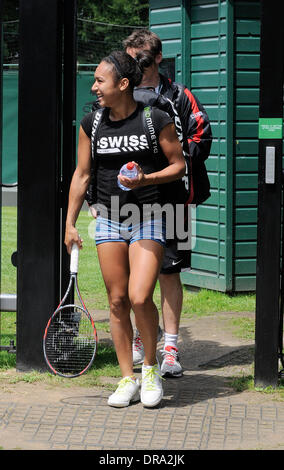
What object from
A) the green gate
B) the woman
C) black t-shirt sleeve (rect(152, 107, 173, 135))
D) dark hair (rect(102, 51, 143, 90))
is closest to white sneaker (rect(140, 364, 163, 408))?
the woman

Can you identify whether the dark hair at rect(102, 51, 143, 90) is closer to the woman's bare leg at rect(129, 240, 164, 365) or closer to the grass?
the woman's bare leg at rect(129, 240, 164, 365)

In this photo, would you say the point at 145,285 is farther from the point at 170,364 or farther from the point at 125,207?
the point at 170,364

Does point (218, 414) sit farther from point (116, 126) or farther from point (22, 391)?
point (116, 126)

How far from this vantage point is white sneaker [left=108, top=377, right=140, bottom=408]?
5613mm

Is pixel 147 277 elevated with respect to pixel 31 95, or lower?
lower

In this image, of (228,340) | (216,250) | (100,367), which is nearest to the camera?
(100,367)

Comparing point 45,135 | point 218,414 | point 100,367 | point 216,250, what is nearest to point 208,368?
point 100,367

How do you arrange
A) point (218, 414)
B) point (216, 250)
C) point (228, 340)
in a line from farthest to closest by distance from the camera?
point (216, 250), point (228, 340), point (218, 414)

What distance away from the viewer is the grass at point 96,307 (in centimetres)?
630

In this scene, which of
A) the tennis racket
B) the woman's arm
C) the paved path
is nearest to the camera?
the paved path

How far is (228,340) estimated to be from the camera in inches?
297

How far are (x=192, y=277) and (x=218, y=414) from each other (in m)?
4.18

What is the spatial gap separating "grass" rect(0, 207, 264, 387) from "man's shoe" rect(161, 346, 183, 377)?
31 cm

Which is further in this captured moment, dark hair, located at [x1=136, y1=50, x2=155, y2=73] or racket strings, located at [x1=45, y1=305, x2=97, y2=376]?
dark hair, located at [x1=136, y1=50, x2=155, y2=73]
